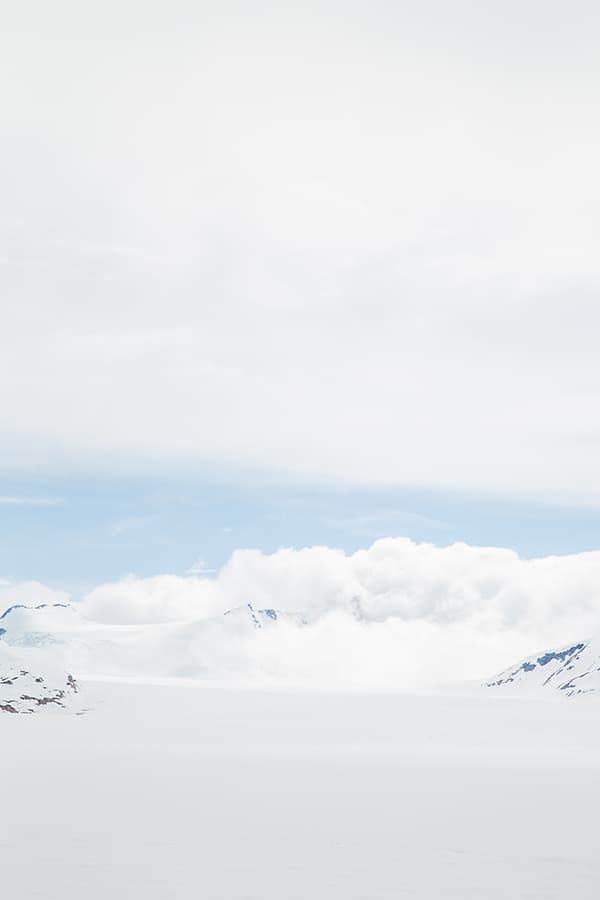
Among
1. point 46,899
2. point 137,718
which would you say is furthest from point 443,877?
point 137,718

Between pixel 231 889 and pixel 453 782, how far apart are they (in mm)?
14084

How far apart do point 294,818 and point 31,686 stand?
43.0 meters

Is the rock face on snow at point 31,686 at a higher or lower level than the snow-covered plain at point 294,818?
lower

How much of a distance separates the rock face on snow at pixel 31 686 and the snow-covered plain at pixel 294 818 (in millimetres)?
14891

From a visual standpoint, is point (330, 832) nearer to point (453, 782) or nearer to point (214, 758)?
point (453, 782)

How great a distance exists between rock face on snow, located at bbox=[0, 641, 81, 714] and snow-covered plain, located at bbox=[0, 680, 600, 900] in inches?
586

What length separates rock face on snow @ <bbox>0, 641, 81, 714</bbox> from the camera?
55.3m

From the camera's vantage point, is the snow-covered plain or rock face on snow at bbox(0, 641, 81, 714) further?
rock face on snow at bbox(0, 641, 81, 714)

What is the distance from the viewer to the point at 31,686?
57625 millimetres

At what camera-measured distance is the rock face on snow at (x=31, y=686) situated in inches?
2179

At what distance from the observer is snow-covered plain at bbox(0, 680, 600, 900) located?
13.6m

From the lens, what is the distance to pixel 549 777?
26938 mm

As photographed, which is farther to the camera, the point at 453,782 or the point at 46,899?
the point at 453,782

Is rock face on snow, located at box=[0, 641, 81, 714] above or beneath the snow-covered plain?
beneath
